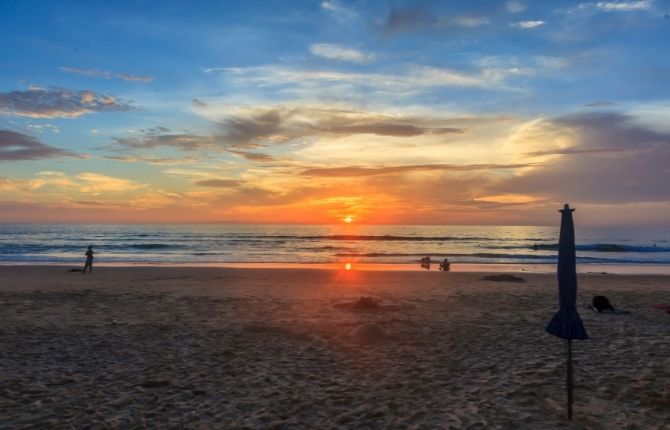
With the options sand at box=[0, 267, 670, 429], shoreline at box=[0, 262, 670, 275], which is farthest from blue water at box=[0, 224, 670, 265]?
sand at box=[0, 267, 670, 429]

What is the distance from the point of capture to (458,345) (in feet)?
36.8

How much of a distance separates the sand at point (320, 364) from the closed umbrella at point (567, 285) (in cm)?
138

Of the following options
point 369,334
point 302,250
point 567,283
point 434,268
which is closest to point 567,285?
point 567,283

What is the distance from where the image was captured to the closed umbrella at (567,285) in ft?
20.6

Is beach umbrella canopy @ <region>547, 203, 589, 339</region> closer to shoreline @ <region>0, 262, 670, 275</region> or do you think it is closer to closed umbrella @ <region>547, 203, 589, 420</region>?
closed umbrella @ <region>547, 203, 589, 420</region>

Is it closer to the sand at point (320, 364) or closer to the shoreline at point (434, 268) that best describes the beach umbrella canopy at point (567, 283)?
the sand at point (320, 364)

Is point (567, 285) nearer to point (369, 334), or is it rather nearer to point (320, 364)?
point (320, 364)

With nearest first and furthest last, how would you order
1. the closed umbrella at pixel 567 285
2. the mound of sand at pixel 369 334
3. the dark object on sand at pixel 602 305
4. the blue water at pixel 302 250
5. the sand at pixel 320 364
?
1. the closed umbrella at pixel 567 285
2. the sand at pixel 320 364
3. the mound of sand at pixel 369 334
4. the dark object on sand at pixel 602 305
5. the blue water at pixel 302 250

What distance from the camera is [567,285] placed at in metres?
6.36

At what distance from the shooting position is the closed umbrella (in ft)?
20.6

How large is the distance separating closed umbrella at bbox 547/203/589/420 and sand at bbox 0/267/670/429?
54.2 inches

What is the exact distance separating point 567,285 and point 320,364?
515 cm

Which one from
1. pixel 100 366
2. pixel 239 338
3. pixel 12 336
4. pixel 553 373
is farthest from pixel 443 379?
pixel 12 336

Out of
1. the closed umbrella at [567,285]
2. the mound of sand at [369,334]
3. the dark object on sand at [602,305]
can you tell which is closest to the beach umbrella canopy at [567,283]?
the closed umbrella at [567,285]
